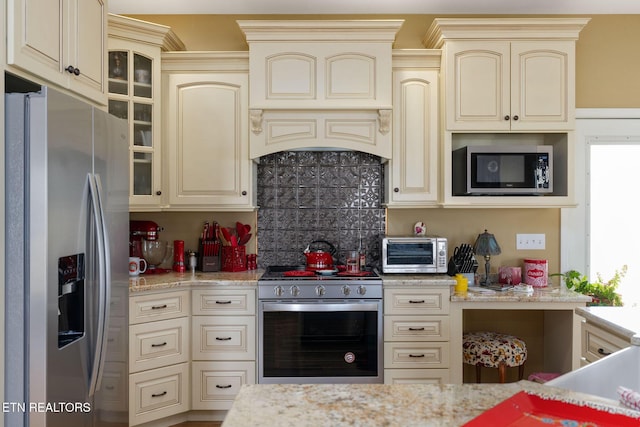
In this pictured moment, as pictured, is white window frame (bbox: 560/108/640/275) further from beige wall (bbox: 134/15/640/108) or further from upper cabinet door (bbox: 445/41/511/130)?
upper cabinet door (bbox: 445/41/511/130)

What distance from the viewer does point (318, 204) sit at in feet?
12.5

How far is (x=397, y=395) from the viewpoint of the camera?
1330mm

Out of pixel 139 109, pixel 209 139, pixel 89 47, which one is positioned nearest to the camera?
pixel 89 47

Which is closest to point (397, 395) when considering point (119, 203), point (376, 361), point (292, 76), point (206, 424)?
point (119, 203)

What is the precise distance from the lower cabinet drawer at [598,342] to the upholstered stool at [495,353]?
1.05 m

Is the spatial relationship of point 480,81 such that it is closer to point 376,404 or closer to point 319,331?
point 319,331

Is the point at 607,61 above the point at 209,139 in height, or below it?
above

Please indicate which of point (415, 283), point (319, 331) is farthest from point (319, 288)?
point (415, 283)

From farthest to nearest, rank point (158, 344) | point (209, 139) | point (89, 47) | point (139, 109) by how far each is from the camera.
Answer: point (209, 139)
point (139, 109)
point (158, 344)
point (89, 47)

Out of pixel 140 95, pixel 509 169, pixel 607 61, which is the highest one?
pixel 607 61

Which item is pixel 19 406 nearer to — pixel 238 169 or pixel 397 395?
pixel 397 395

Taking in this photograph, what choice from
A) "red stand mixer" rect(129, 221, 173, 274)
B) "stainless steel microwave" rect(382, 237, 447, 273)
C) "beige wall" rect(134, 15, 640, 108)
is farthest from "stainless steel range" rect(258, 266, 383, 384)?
"beige wall" rect(134, 15, 640, 108)

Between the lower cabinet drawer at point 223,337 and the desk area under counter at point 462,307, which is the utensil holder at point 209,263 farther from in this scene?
the desk area under counter at point 462,307

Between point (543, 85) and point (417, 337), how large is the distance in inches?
71.0
